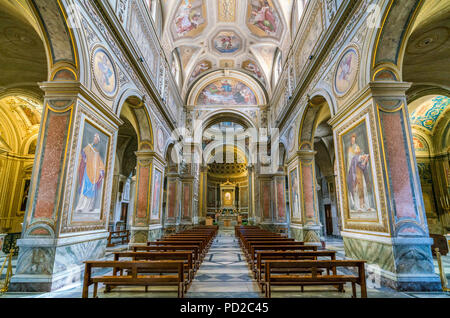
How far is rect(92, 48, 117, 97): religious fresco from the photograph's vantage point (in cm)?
629

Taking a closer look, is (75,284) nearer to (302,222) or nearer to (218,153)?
(302,222)

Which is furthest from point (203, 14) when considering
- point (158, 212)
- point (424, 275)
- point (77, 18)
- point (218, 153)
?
point (218, 153)

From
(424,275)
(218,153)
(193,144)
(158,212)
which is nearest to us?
(424,275)

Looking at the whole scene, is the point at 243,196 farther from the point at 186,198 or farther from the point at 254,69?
the point at 254,69

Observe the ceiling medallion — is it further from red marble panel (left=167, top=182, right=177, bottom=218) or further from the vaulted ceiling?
red marble panel (left=167, top=182, right=177, bottom=218)

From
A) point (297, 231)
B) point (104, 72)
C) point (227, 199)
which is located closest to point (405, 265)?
point (297, 231)

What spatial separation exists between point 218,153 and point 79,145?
2731 centimetres

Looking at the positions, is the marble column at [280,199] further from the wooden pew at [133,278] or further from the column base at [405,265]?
the wooden pew at [133,278]

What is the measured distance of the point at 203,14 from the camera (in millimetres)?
14562

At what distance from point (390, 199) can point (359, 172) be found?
111 centimetres

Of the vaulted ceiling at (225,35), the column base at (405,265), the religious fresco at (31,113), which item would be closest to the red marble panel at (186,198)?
the vaulted ceiling at (225,35)

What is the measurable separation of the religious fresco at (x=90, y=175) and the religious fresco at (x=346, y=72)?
681 cm

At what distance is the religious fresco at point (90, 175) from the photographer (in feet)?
17.9

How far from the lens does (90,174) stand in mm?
5895
